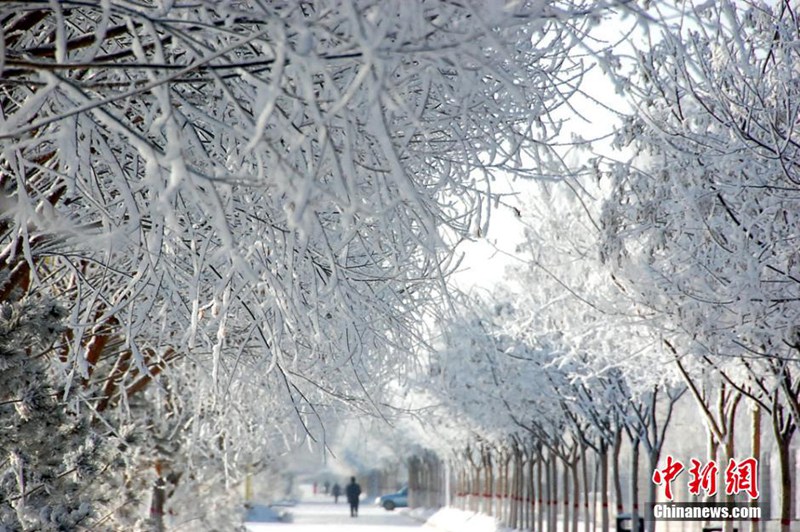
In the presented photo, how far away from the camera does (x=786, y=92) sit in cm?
866

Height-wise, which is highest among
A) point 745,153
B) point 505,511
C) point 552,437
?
point 745,153

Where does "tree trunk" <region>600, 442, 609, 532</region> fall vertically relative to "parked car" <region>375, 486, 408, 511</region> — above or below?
above

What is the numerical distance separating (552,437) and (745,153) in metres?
25.5

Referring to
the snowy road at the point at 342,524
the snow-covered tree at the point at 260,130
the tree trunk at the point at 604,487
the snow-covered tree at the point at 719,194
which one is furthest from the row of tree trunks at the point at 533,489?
the snow-covered tree at the point at 260,130

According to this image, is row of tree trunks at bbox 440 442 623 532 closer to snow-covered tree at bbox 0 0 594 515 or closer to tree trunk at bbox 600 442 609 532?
tree trunk at bbox 600 442 609 532

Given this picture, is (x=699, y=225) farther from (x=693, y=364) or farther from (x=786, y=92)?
(x=693, y=364)

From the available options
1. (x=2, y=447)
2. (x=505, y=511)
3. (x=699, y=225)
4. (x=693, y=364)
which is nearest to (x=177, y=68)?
(x=2, y=447)

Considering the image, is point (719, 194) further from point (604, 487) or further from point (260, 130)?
point (604, 487)

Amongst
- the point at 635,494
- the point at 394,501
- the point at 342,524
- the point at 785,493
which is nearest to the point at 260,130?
the point at 785,493

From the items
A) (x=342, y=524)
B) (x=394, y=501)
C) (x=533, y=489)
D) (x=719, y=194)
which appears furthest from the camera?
(x=394, y=501)

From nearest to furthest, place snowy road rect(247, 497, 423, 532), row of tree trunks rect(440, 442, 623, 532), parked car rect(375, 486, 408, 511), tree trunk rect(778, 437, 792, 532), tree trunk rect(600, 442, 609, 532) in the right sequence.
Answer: tree trunk rect(778, 437, 792, 532)
tree trunk rect(600, 442, 609, 532)
row of tree trunks rect(440, 442, 623, 532)
snowy road rect(247, 497, 423, 532)
parked car rect(375, 486, 408, 511)

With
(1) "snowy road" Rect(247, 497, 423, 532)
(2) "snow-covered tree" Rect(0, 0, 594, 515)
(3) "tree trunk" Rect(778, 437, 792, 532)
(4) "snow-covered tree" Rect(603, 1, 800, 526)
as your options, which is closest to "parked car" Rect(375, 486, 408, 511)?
(1) "snowy road" Rect(247, 497, 423, 532)

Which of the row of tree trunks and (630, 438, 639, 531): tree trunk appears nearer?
(630, 438, 639, 531): tree trunk

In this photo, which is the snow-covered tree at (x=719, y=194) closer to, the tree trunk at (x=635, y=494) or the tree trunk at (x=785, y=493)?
the tree trunk at (x=785, y=493)
